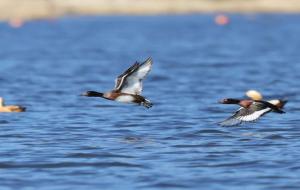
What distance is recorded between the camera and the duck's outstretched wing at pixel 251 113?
20.0 m

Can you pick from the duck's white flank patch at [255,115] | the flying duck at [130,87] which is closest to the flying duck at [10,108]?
the flying duck at [130,87]

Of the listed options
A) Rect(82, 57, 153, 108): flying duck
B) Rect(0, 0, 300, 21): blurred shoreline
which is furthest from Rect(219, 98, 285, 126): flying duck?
Rect(0, 0, 300, 21): blurred shoreline

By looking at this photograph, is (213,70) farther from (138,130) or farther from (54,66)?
(138,130)

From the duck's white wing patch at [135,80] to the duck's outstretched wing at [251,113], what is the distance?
1.93 meters

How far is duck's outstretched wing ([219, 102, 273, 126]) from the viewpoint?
20031 millimetres

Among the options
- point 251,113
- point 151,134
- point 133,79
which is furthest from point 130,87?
point 251,113

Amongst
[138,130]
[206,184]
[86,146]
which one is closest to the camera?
A: [206,184]

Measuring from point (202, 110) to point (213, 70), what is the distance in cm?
1474

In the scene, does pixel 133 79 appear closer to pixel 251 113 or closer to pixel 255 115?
pixel 251 113

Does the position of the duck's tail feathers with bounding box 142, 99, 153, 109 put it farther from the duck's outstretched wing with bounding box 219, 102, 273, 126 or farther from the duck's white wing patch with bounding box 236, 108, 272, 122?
the duck's white wing patch with bounding box 236, 108, 272, 122

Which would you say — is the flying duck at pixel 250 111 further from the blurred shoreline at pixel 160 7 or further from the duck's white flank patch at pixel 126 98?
the blurred shoreline at pixel 160 7

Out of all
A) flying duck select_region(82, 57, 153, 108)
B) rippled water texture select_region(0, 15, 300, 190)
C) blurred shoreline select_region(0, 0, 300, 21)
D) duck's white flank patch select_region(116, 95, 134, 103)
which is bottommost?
rippled water texture select_region(0, 15, 300, 190)

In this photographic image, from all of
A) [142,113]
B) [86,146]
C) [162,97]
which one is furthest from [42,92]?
[86,146]

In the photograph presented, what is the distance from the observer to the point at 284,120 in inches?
935
